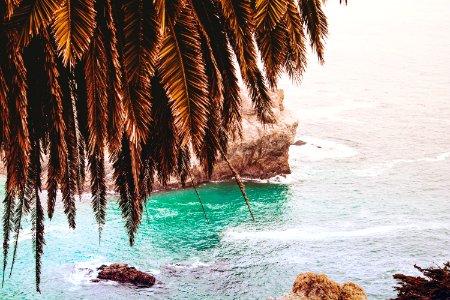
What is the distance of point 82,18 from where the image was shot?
3.06 meters

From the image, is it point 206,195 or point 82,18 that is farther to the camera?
point 206,195

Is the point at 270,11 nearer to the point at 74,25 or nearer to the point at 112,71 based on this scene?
the point at 112,71

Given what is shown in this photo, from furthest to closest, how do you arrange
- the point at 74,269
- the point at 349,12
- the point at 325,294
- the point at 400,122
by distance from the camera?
1. the point at 349,12
2. the point at 400,122
3. the point at 74,269
4. the point at 325,294

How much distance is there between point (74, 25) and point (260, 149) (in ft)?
149

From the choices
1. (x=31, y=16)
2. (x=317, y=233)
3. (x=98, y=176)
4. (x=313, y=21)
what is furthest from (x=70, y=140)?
(x=317, y=233)

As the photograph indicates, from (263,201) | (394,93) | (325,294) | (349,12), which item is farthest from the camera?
(349,12)

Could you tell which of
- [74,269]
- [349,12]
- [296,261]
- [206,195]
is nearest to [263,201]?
[206,195]

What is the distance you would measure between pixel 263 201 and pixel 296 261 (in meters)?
10.7

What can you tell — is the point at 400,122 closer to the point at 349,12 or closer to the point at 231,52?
the point at 231,52

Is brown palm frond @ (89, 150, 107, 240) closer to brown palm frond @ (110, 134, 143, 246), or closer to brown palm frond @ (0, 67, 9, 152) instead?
brown palm frond @ (110, 134, 143, 246)

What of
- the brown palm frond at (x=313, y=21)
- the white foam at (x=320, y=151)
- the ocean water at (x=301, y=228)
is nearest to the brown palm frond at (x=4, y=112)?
the brown palm frond at (x=313, y=21)

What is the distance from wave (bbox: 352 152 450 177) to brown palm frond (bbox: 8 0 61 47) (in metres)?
51.4

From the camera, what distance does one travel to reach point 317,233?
39469 millimetres

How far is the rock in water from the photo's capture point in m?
30.6
